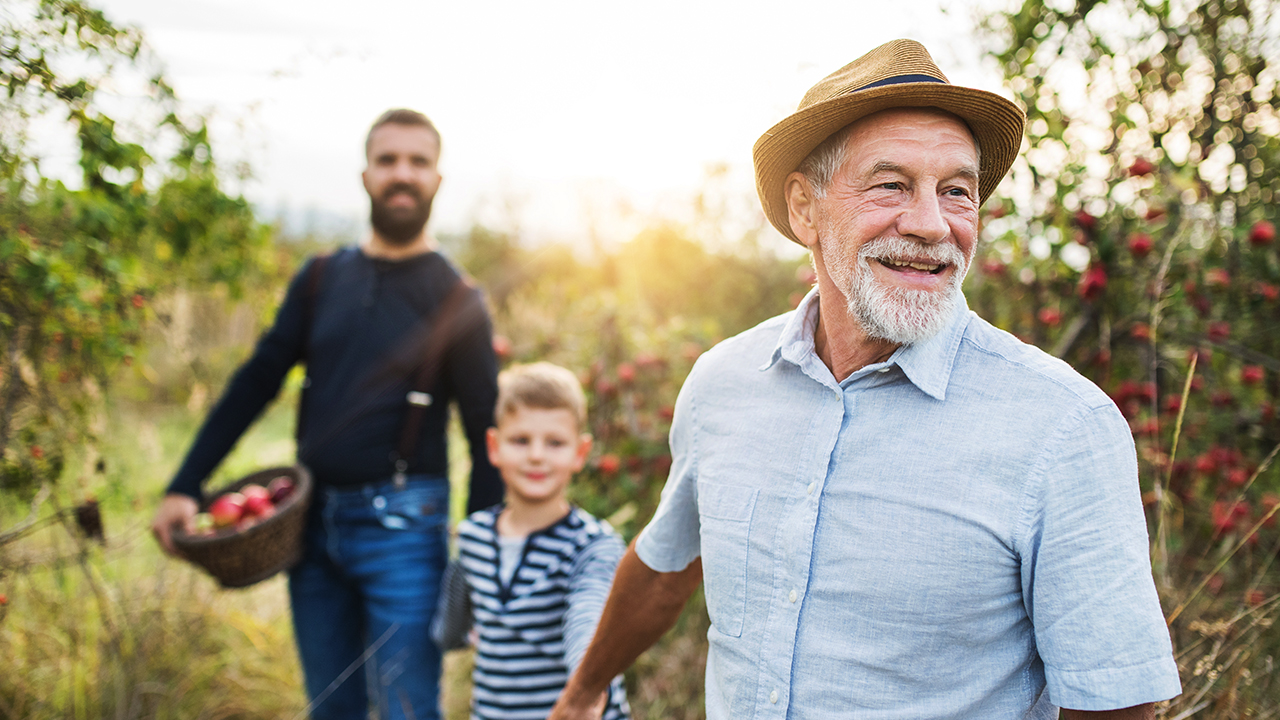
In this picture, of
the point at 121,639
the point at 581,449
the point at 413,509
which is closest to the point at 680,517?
the point at 581,449

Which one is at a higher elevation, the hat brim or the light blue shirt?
the hat brim

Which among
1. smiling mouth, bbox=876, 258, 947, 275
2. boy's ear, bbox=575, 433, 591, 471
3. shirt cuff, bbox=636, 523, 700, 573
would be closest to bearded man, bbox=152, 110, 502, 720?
boy's ear, bbox=575, 433, 591, 471

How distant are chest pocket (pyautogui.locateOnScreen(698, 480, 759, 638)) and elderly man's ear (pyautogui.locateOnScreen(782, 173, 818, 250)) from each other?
22.7 inches

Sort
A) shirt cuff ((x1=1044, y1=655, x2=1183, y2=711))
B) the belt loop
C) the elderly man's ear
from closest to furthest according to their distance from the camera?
shirt cuff ((x1=1044, y1=655, x2=1183, y2=711))
the elderly man's ear
the belt loop

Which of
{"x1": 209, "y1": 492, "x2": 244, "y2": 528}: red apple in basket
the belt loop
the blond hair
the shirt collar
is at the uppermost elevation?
the shirt collar

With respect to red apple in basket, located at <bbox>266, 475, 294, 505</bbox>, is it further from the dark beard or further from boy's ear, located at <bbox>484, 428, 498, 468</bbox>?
the dark beard

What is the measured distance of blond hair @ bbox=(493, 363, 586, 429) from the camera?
2.31 meters

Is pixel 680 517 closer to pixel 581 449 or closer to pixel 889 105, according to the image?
pixel 581 449

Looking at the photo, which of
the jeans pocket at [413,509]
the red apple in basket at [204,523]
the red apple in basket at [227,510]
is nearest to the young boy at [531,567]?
the jeans pocket at [413,509]

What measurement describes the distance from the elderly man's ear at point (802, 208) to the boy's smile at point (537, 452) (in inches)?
39.6

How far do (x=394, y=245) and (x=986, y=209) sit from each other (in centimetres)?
241

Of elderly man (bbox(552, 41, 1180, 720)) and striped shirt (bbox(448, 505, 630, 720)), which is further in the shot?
striped shirt (bbox(448, 505, 630, 720))

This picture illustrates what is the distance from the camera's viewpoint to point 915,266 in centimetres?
138

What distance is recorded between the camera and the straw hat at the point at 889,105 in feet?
4.36
